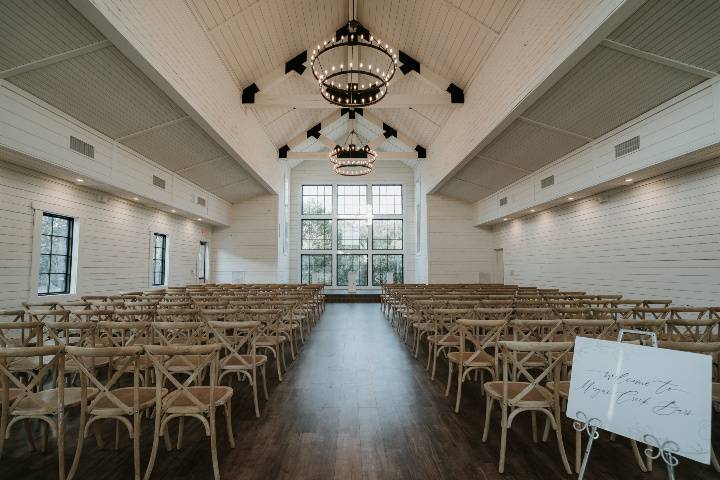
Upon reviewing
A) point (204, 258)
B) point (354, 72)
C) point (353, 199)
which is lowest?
point (204, 258)

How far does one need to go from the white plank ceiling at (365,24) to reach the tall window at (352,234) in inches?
311

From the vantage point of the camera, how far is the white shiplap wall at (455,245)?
14.9 metres

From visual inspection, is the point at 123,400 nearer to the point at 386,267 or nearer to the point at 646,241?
the point at 646,241

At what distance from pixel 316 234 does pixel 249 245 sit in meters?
4.50

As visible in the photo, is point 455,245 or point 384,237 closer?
point 455,245

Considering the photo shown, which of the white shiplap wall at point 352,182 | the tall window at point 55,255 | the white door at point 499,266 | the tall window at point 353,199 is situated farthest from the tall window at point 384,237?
the tall window at point 55,255

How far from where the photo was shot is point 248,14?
314 inches

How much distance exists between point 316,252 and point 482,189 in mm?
9255

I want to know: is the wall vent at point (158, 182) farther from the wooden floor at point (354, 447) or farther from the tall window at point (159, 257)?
the wooden floor at point (354, 447)

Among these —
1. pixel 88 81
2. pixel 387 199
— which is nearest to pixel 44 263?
pixel 88 81

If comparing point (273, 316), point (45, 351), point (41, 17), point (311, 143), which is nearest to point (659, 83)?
point (273, 316)

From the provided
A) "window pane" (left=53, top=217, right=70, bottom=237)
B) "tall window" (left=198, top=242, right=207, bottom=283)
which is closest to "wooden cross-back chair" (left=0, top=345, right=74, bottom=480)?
"window pane" (left=53, top=217, right=70, bottom=237)

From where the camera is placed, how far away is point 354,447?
2887mm

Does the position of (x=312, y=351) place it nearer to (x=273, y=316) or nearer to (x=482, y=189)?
(x=273, y=316)
